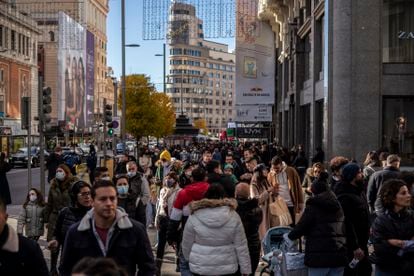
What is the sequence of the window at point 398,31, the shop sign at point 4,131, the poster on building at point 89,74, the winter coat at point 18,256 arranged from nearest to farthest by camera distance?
the winter coat at point 18,256, the window at point 398,31, the shop sign at point 4,131, the poster on building at point 89,74

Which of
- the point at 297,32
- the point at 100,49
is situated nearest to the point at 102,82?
the point at 100,49

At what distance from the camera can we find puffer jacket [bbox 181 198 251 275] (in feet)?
21.1

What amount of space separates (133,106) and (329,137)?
33.3 meters

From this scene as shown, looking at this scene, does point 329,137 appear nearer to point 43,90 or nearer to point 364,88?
point 364,88

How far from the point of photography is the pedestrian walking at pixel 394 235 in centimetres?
623

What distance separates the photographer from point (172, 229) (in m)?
8.37

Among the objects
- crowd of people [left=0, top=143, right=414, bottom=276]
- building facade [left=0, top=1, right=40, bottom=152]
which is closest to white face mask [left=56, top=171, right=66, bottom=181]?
crowd of people [left=0, top=143, right=414, bottom=276]

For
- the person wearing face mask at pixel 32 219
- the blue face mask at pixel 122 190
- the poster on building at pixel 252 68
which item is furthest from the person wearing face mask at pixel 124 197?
the poster on building at pixel 252 68

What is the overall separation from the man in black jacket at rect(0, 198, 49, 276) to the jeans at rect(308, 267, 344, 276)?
10.7 ft

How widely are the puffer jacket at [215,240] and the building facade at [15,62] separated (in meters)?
53.3

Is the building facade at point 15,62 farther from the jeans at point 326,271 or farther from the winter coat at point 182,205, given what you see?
the jeans at point 326,271

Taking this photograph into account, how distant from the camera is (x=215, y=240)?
21.1 feet

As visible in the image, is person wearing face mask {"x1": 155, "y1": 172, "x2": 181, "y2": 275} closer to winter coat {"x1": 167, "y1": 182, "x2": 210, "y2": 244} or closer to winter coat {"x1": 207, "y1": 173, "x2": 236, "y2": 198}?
winter coat {"x1": 207, "y1": 173, "x2": 236, "y2": 198}

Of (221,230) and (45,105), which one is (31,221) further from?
(45,105)
